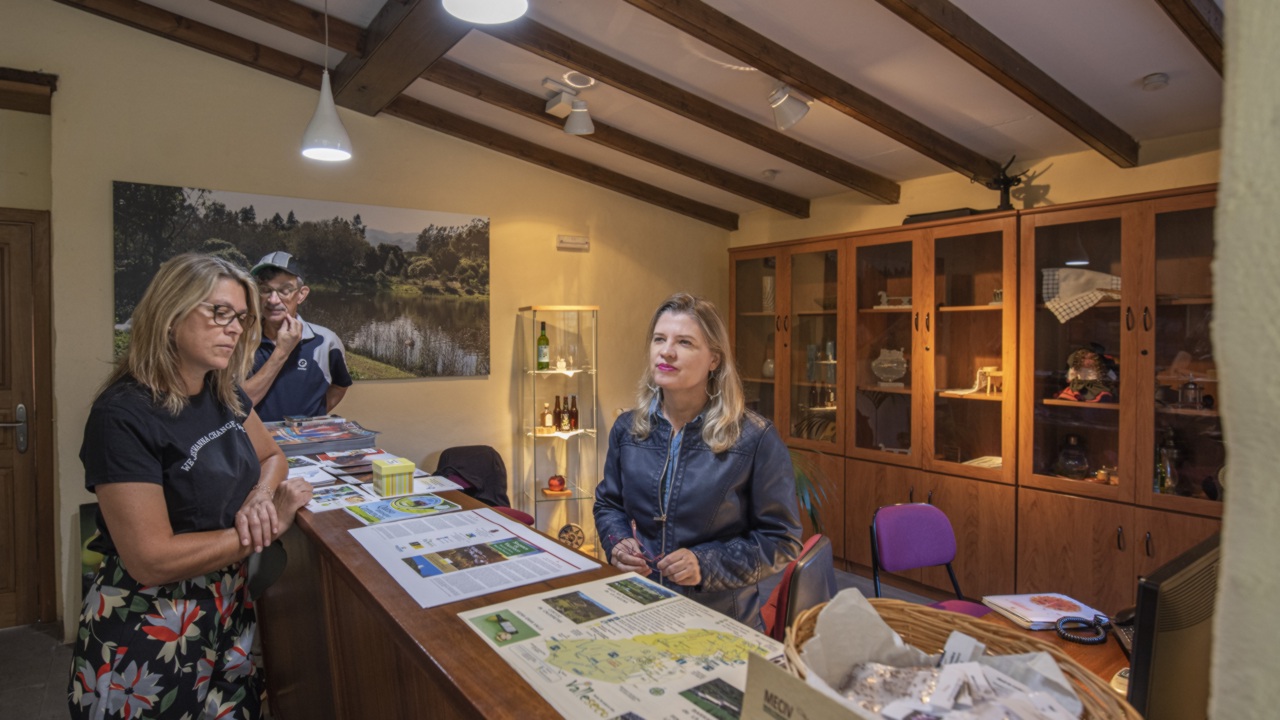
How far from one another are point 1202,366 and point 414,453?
423 cm

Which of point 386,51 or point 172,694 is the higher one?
point 386,51

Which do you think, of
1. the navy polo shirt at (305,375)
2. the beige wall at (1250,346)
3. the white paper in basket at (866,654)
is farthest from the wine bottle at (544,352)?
the beige wall at (1250,346)

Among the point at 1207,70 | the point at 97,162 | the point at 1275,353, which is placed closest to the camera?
the point at 1275,353

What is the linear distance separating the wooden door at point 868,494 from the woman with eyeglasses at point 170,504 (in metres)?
3.60

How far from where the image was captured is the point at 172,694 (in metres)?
1.61

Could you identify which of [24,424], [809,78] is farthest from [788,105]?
[24,424]

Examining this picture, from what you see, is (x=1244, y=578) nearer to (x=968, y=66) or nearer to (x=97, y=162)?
(x=968, y=66)

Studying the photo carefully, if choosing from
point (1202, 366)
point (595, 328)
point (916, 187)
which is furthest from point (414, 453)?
point (1202, 366)

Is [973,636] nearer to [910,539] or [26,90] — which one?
[910,539]

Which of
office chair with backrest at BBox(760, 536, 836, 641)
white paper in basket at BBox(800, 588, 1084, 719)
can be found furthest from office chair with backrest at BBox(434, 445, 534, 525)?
white paper in basket at BBox(800, 588, 1084, 719)

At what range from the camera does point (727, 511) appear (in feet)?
5.90

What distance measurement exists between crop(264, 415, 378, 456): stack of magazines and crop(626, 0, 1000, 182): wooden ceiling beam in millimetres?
1970

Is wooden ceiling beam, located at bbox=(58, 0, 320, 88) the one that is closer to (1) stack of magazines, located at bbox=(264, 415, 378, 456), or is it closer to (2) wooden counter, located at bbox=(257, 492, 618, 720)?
(1) stack of magazines, located at bbox=(264, 415, 378, 456)

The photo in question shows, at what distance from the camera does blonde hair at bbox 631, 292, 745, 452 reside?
1812 mm
